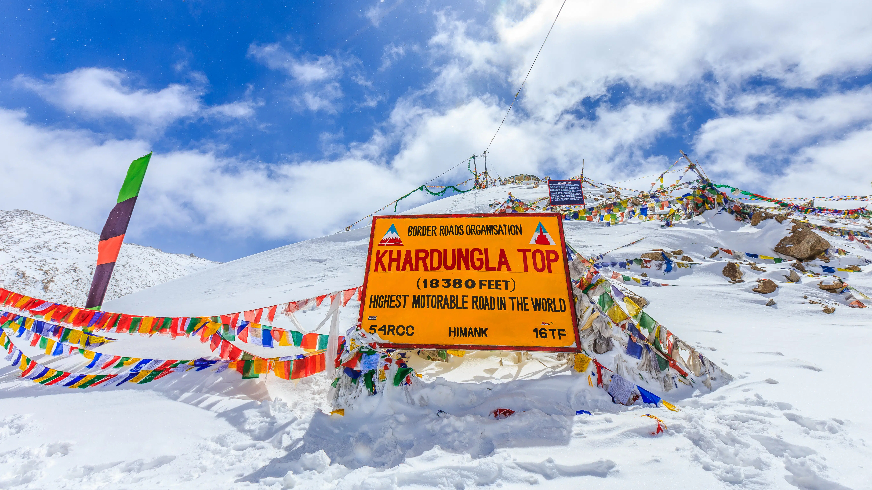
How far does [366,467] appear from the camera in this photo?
3.46 metres

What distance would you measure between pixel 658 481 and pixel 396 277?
4.16 meters

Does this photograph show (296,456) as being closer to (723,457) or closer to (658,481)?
(658,481)

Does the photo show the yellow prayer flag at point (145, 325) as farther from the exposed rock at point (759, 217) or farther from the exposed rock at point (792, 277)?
the exposed rock at point (759, 217)

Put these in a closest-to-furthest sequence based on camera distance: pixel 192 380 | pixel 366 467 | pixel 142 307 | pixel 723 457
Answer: pixel 723 457, pixel 366 467, pixel 192 380, pixel 142 307

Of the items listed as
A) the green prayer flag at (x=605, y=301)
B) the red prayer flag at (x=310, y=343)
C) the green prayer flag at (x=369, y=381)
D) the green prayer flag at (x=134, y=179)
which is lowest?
the green prayer flag at (x=369, y=381)

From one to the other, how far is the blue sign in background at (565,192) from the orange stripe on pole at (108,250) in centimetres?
2330

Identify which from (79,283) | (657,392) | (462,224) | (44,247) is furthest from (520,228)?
(44,247)

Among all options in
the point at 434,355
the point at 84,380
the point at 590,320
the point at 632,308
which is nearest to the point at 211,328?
the point at 84,380

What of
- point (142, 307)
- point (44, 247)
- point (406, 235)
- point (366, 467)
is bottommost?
point (366, 467)

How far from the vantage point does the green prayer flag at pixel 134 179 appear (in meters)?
9.06

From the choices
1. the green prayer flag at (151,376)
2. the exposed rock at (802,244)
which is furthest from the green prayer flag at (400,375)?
the exposed rock at (802,244)

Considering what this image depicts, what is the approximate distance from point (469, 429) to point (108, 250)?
31.5 ft

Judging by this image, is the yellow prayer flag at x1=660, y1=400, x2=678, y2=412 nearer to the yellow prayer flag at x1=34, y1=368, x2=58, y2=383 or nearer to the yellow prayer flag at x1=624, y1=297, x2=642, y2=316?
the yellow prayer flag at x1=624, y1=297, x2=642, y2=316

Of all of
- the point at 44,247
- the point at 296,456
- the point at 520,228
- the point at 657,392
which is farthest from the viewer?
the point at 44,247
